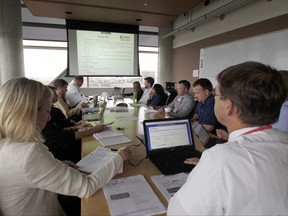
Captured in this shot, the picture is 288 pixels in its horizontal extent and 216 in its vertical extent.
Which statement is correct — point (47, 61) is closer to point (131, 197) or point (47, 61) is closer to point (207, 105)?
point (207, 105)

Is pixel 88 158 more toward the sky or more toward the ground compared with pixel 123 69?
more toward the ground

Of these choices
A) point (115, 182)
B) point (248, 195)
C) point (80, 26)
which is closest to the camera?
point (248, 195)

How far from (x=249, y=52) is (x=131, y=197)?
3537 mm

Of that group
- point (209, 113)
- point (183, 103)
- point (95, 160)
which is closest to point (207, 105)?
point (209, 113)

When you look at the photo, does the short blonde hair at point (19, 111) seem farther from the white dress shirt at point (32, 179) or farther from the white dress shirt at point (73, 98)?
the white dress shirt at point (73, 98)

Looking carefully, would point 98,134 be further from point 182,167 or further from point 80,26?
point 80,26

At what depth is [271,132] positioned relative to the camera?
678 millimetres

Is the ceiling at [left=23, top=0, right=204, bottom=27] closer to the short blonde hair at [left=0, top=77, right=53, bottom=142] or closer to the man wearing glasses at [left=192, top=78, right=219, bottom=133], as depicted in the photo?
the man wearing glasses at [left=192, top=78, right=219, bottom=133]

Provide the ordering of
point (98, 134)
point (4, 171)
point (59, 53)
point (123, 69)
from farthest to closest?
point (59, 53) < point (123, 69) < point (98, 134) < point (4, 171)

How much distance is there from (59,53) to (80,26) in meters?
2.30

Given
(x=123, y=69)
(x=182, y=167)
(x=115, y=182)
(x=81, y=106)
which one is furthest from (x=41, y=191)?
(x=123, y=69)

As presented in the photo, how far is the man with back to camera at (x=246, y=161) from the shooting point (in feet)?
1.91

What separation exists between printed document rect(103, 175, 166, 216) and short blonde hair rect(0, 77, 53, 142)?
0.41m

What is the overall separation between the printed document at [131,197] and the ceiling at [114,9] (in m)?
3.64
